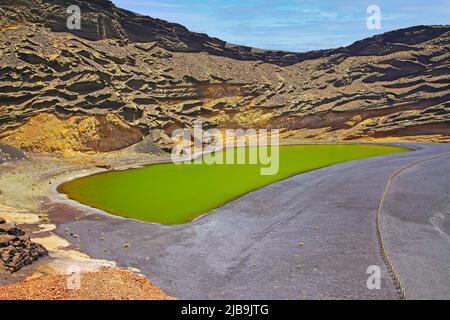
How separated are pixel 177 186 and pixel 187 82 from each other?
37.6m

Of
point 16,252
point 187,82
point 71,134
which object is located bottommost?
point 16,252

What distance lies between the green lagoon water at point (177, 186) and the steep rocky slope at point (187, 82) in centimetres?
1351

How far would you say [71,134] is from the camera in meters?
54.3

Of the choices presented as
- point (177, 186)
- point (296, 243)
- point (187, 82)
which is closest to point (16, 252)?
point (296, 243)

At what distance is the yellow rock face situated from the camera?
5216 cm

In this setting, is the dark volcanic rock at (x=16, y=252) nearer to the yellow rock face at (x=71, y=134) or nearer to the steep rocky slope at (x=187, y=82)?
the yellow rock face at (x=71, y=134)

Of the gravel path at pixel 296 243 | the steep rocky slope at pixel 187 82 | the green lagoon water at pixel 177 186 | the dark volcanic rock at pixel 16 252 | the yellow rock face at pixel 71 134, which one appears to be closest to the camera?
the gravel path at pixel 296 243

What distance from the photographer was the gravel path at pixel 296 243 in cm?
1906

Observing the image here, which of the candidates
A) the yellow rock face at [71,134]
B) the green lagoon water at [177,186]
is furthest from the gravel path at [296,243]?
the yellow rock face at [71,134]

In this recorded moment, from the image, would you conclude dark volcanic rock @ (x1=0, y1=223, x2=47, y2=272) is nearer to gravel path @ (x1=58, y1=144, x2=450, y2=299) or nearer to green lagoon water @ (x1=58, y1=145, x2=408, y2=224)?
gravel path @ (x1=58, y1=144, x2=450, y2=299)

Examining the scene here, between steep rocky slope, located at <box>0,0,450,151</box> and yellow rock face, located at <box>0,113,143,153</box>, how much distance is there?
0.45 feet

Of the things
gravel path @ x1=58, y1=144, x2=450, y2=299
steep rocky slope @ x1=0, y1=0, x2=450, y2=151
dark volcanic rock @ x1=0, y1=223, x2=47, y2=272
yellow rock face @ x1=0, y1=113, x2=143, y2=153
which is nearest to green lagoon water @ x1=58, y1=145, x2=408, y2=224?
gravel path @ x1=58, y1=144, x2=450, y2=299

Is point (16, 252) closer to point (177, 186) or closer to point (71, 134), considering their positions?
point (177, 186)

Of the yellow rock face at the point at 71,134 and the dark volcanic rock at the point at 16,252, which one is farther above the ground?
the yellow rock face at the point at 71,134
